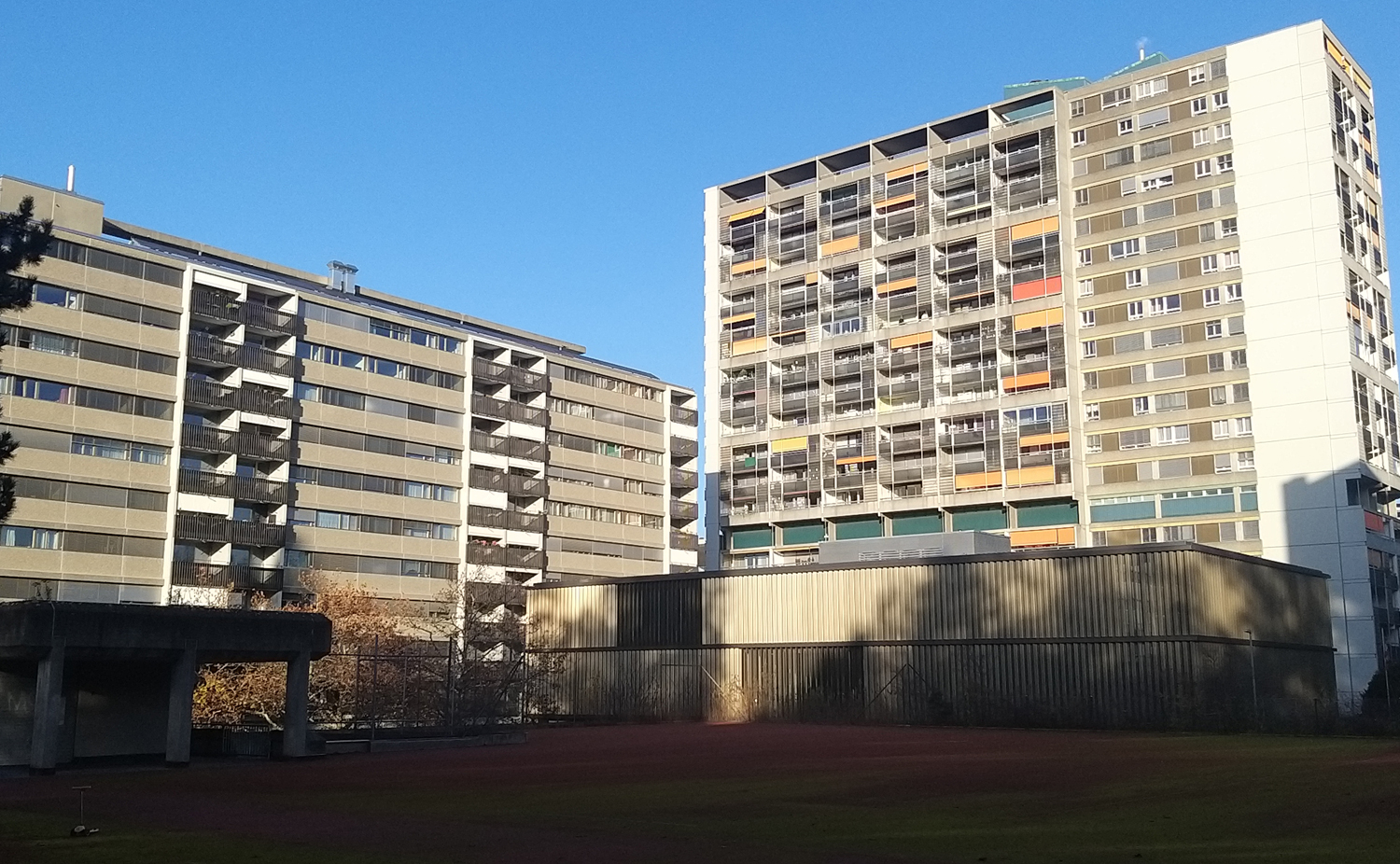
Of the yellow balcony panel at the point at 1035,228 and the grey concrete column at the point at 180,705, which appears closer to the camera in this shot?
the grey concrete column at the point at 180,705

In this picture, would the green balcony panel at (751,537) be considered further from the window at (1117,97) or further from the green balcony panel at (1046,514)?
the window at (1117,97)

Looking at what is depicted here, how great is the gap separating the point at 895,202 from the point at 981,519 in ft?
80.8

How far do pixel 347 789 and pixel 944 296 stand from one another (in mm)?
75873

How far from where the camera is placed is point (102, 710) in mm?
34406

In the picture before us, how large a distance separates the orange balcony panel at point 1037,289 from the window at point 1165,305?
589cm

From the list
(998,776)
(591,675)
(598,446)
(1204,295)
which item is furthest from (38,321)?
(1204,295)

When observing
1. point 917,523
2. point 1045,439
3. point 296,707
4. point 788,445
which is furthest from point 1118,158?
point 296,707

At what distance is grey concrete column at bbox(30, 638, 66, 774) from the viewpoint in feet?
99.0

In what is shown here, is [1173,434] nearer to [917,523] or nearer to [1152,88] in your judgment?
[917,523]

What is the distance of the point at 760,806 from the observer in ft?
71.7

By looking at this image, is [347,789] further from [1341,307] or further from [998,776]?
[1341,307]

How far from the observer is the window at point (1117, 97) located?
9269 cm

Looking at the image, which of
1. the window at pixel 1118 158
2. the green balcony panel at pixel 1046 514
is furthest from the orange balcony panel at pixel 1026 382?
the window at pixel 1118 158

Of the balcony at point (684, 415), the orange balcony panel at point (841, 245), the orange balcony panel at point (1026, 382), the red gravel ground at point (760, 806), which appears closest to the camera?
the red gravel ground at point (760, 806)
